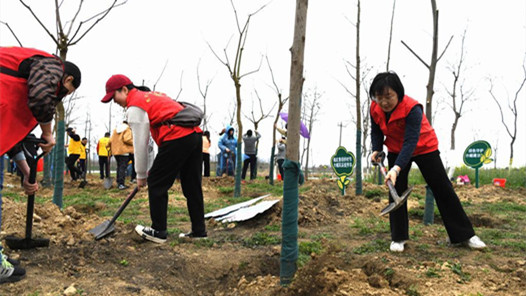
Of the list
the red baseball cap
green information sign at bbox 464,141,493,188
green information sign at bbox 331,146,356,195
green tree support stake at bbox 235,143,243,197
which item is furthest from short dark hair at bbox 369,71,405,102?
green information sign at bbox 464,141,493,188

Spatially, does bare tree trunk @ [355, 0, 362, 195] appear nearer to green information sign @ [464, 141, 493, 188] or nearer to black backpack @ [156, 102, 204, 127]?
green information sign @ [464, 141, 493, 188]

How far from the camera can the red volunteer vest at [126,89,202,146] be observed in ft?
11.7

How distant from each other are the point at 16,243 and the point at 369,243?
3.22 metres

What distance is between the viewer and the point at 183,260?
3.29 meters

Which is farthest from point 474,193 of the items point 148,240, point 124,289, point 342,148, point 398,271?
point 124,289

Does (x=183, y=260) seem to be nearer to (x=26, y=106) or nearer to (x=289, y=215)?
(x=289, y=215)

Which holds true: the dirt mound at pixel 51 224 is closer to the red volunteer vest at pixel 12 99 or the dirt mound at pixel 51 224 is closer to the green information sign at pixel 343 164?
the red volunteer vest at pixel 12 99

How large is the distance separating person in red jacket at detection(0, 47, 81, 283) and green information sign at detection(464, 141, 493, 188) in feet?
32.8

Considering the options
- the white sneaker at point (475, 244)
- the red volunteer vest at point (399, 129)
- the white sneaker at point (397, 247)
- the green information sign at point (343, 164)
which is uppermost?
the red volunteer vest at point (399, 129)

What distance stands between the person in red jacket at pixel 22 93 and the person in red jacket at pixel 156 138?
3.38ft

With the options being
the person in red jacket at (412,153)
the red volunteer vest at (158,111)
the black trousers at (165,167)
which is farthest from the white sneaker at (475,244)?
the red volunteer vest at (158,111)

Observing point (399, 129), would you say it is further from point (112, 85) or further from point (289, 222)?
point (112, 85)

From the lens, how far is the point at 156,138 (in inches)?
146

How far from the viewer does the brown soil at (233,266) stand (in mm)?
2477
